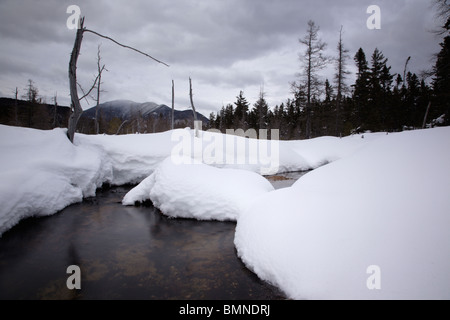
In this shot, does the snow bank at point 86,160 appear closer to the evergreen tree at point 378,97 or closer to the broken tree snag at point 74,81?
the broken tree snag at point 74,81

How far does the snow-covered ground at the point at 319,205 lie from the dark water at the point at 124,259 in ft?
1.24

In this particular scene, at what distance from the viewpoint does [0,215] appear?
4789 millimetres

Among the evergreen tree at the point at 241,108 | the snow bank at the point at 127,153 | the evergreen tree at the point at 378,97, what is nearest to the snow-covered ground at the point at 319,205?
the snow bank at the point at 127,153

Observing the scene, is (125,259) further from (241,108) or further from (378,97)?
(241,108)

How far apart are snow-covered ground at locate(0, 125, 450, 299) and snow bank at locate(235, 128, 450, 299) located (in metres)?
0.01

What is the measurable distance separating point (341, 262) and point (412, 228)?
1.01 metres

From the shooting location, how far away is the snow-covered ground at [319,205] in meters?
2.48

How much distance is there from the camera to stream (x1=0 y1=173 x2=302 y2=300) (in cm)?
312

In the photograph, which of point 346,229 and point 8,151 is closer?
point 346,229

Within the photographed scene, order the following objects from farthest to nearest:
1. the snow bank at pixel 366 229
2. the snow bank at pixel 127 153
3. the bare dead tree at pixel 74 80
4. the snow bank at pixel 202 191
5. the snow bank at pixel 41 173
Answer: the snow bank at pixel 127 153
the bare dead tree at pixel 74 80
the snow bank at pixel 202 191
the snow bank at pixel 41 173
the snow bank at pixel 366 229

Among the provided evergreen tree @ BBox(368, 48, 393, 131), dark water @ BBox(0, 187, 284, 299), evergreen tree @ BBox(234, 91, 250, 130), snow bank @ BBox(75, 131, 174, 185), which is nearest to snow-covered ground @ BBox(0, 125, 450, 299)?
dark water @ BBox(0, 187, 284, 299)
